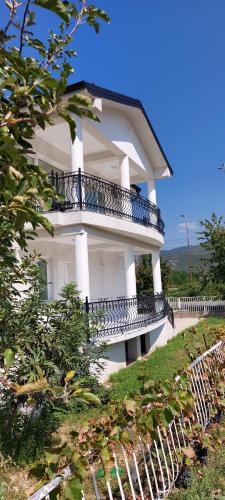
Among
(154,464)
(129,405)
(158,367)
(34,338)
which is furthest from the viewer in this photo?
(158,367)

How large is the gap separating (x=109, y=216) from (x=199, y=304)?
794 inches

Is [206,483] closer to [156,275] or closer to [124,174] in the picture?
[124,174]

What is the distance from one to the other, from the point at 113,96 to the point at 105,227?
431cm

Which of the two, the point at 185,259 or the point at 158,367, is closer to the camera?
the point at 158,367

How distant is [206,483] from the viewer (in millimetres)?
3527

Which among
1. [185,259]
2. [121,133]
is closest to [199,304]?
[121,133]

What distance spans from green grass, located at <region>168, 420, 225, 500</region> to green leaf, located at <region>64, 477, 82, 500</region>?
1.93m

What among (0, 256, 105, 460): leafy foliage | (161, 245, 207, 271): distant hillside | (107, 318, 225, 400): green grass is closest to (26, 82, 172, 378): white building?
(107, 318, 225, 400): green grass

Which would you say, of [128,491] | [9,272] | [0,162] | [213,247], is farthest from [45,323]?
[213,247]

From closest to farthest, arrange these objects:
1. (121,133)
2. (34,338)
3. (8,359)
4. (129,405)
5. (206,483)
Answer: (8,359)
(129,405)
(206,483)
(34,338)
(121,133)

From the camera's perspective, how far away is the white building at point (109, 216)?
9234 millimetres

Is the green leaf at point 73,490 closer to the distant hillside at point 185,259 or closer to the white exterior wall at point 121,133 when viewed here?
the white exterior wall at point 121,133

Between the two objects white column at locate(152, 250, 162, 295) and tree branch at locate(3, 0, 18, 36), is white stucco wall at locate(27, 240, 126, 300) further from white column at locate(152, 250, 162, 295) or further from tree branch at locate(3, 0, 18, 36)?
tree branch at locate(3, 0, 18, 36)

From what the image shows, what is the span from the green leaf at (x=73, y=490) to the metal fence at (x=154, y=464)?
0.13 m
